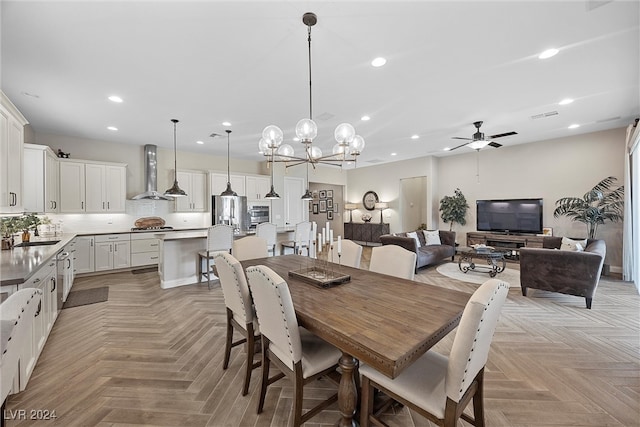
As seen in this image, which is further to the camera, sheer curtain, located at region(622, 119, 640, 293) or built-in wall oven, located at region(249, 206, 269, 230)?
built-in wall oven, located at region(249, 206, 269, 230)

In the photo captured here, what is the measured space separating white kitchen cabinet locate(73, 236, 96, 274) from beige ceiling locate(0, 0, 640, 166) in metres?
2.09

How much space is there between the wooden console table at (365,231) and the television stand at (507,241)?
2.62 m

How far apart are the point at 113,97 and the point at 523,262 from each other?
6203 millimetres

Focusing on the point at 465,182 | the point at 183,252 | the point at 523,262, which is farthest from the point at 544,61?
the point at 183,252

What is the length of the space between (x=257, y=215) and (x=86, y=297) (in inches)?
151

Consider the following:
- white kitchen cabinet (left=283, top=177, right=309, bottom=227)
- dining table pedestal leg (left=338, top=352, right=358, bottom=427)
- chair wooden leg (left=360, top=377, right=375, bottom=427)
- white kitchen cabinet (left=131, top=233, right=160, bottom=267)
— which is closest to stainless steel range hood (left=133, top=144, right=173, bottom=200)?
white kitchen cabinet (left=131, top=233, right=160, bottom=267)

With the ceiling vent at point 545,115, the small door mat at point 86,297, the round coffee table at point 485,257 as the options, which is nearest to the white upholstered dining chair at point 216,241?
the small door mat at point 86,297

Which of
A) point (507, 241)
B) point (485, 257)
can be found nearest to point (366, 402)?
point (485, 257)

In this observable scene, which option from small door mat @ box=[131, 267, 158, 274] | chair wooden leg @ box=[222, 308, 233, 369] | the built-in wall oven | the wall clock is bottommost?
small door mat @ box=[131, 267, 158, 274]

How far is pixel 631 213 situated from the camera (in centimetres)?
445

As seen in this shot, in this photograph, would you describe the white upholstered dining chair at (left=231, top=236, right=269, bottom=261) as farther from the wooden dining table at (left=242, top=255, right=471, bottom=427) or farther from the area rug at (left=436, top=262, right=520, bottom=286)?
the area rug at (left=436, top=262, right=520, bottom=286)

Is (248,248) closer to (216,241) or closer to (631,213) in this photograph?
(216,241)

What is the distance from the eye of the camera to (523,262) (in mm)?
3916

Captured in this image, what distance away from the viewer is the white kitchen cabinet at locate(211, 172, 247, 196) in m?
6.46
